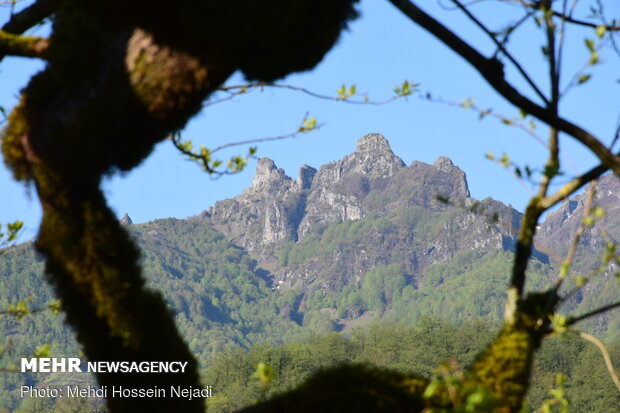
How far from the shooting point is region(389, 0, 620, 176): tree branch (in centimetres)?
270

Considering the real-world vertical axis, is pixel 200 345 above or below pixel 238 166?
above

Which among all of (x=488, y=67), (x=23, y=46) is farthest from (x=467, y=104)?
(x=23, y=46)

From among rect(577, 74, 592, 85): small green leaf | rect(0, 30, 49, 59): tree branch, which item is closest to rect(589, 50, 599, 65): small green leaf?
rect(577, 74, 592, 85): small green leaf

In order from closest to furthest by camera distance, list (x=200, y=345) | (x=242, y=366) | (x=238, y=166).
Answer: (x=238, y=166), (x=242, y=366), (x=200, y=345)

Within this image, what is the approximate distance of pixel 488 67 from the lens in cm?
275

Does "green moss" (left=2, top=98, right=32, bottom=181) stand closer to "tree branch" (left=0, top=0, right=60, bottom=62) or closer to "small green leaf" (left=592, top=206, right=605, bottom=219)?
"tree branch" (left=0, top=0, right=60, bottom=62)

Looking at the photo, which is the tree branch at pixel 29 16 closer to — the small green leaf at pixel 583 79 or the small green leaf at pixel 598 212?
the small green leaf at pixel 583 79

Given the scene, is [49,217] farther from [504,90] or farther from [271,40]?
[504,90]

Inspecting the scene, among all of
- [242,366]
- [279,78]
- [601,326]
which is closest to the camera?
[279,78]

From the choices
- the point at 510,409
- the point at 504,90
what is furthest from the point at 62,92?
the point at 510,409

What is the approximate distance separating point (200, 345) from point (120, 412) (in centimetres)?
19692

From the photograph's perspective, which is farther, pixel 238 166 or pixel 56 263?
pixel 238 166

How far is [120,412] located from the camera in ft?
A: 8.29

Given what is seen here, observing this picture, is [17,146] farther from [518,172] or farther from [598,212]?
[598,212]
